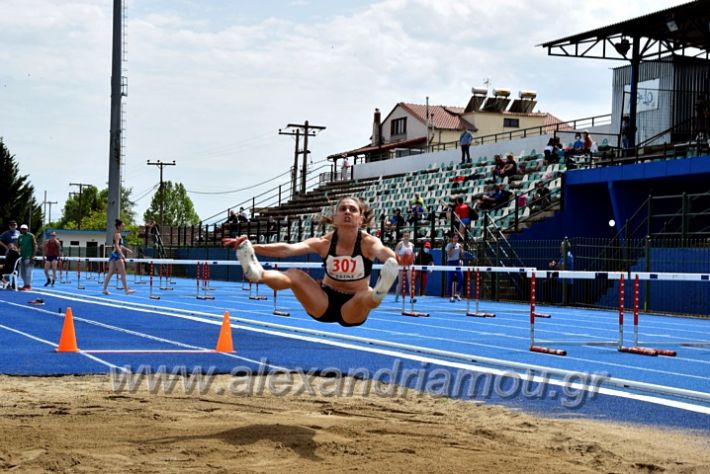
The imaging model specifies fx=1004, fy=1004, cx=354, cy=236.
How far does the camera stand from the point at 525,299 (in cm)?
2702

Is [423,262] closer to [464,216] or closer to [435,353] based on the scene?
[464,216]

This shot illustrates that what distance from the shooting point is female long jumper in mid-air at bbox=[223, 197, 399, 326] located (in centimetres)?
761

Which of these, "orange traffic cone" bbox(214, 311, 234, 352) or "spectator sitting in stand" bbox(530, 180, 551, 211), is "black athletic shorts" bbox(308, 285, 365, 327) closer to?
"orange traffic cone" bbox(214, 311, 234, 352)

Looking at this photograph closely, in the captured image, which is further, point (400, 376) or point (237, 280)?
point (237, 280)

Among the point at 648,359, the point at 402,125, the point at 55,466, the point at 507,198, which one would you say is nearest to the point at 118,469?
the point at 55,466

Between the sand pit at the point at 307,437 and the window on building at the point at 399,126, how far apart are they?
67.7 metres

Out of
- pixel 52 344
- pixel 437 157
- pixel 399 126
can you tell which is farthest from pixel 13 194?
pixel 52 344

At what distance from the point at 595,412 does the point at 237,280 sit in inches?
1330

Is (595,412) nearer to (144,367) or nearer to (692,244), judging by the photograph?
(144,367)

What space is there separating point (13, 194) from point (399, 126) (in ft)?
94.1

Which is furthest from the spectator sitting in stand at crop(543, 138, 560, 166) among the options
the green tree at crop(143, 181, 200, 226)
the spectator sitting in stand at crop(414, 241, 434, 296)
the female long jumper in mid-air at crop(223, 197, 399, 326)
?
the green tree at crop(143, 181, 200, 226)

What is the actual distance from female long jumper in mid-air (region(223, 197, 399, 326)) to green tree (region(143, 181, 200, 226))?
121 metres

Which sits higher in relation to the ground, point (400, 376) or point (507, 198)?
point (507, 198)

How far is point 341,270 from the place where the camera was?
25.4 feet
